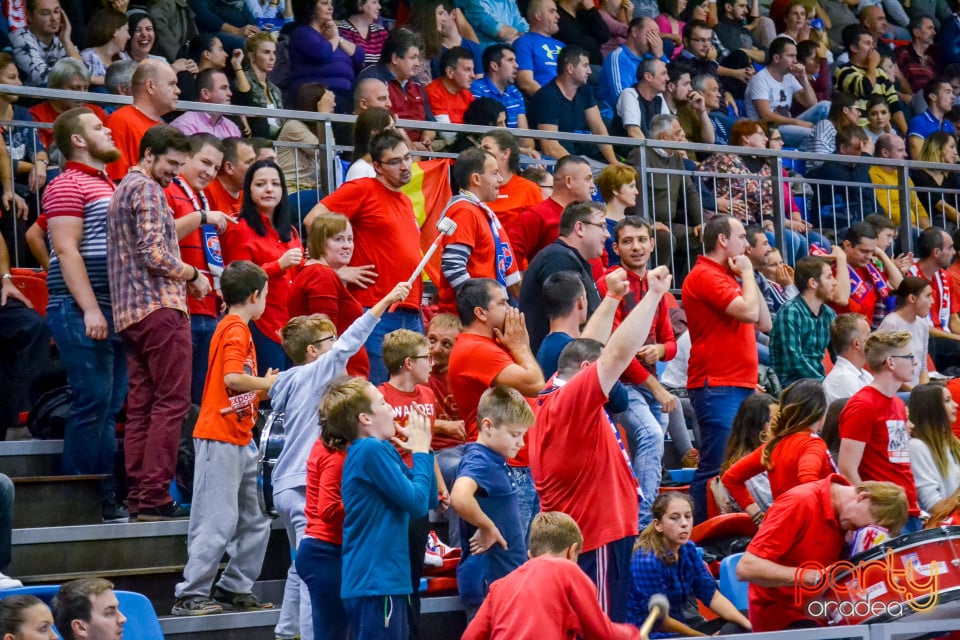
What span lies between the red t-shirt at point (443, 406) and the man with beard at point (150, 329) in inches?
47.8

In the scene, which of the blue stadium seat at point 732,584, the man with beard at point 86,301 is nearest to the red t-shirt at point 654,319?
the blue stadium seat at point 732,584

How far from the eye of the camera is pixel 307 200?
916 cm

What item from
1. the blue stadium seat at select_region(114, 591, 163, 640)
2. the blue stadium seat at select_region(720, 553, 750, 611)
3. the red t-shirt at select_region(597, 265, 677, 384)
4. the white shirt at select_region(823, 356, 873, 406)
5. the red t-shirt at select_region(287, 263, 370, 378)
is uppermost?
the red t-shirt at select_region(287, 263, 370, 378)

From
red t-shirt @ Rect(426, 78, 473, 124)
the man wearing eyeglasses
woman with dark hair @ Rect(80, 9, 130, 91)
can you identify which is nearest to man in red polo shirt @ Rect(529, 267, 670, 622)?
the man wearing eyeglasses

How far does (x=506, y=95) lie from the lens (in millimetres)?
11828

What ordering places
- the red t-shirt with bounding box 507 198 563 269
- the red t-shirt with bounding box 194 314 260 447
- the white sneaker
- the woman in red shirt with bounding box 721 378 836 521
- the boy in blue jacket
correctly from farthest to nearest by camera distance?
the red t-shirt with bounding box 507 198 563 269 < the woman in red shirt with bounding box 721 378 836 521 < the red t-shirt with bounding box 194 314 260 447 < the white sneaker < the boy in blue jacket

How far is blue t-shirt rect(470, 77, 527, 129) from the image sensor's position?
11711 millimetres

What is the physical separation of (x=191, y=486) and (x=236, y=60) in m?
3.93

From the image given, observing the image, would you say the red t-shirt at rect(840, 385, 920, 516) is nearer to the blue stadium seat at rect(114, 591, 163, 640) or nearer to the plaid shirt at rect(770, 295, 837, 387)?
the plaid shirt at rect(770, 295, 837, 387)

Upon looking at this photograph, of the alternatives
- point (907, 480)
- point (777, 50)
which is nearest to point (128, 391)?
point (907, 480)

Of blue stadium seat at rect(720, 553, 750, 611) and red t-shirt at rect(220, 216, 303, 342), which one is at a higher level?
red t-shirt at rect(220, 216, 303, 342)

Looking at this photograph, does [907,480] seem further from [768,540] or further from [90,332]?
[90,332]

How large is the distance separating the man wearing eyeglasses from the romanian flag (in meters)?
2.63

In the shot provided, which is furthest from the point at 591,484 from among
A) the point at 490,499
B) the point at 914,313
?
the point at 914,313
